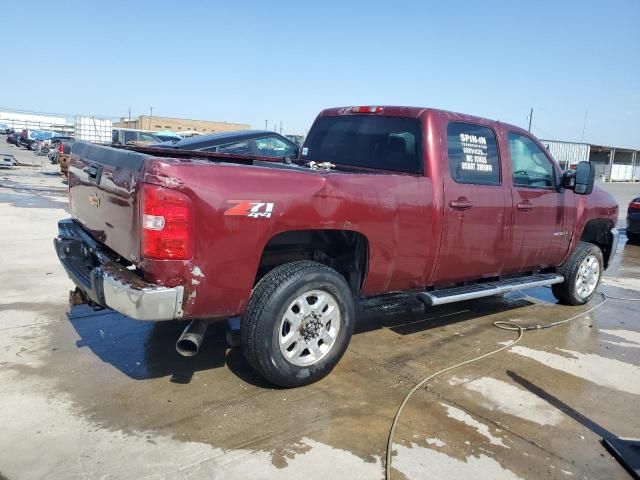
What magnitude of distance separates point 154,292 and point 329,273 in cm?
123

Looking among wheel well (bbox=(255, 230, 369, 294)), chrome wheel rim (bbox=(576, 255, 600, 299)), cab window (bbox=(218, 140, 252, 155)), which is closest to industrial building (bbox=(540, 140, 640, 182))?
cab window (bbox=(218, 140, 252, 155))

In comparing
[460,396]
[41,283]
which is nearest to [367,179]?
[460,396]

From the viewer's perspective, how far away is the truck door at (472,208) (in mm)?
4586

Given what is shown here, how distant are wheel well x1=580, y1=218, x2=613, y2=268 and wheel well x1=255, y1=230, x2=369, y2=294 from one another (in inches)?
151

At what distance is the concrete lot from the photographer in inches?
118

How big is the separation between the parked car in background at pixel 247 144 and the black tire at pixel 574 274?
5.09 meters

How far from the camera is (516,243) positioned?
529 cm

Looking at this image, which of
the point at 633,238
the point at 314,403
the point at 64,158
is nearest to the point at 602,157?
the point at 633,238

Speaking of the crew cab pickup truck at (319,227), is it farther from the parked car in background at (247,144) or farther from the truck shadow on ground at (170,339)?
the parked car in background at (247,144)

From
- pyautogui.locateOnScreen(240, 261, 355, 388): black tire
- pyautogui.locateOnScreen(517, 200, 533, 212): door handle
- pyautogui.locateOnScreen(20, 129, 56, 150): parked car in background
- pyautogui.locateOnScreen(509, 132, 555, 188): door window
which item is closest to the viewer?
pyautogui.locateOnScreen(240, 261, 355, 388): black tire

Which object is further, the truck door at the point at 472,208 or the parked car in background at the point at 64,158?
the parked car in background at the point at 64,158

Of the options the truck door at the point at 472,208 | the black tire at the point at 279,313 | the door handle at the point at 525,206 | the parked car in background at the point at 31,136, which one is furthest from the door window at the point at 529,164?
the parked car in background at the point at 31,136

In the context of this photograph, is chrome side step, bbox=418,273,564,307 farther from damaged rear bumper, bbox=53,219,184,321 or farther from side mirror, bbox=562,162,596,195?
damaged rear bumper, bbox=53,219,184,321

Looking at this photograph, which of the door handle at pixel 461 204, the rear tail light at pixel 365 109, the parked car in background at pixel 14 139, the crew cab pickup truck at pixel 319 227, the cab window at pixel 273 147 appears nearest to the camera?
the crew cab pickup truck at pixel 319 227
